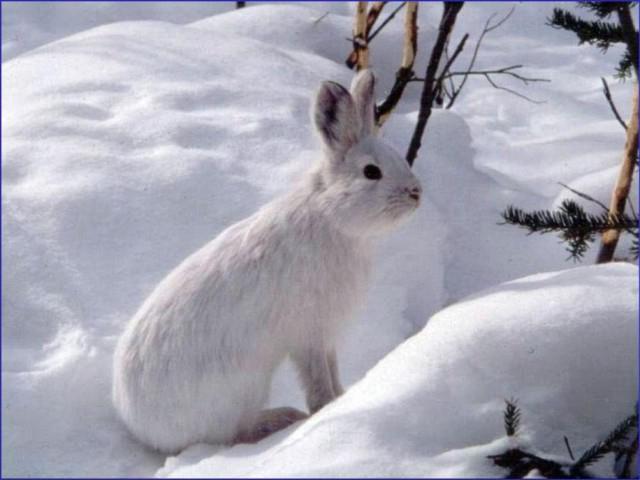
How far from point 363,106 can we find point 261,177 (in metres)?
0.98

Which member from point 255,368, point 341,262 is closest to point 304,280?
point 341,262

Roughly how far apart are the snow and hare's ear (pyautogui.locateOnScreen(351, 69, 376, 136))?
1.74 feet

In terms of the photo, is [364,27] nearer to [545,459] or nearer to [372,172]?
[372,172]

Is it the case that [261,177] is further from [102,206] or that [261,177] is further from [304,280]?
[304,280]

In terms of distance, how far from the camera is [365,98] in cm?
224

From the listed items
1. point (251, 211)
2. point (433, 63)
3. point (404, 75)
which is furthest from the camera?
point (404, 75)

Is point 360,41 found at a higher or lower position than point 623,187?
higher

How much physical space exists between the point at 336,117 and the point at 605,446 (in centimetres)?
103

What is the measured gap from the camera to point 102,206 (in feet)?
9.43

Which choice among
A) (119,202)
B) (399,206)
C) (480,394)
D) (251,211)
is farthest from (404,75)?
(480,394)

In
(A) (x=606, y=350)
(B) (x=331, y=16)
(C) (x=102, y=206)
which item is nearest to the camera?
(A) (x=606, y=350)

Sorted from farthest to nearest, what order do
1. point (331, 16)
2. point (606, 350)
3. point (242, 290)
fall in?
point (331, 16)
point (242, 290)
point (606, 350)

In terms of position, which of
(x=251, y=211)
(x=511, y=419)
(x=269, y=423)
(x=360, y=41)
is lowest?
(x=269, y=423)

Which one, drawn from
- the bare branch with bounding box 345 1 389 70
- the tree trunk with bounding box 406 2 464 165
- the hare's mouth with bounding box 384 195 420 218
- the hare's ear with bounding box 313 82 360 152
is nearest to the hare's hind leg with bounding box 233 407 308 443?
the hare's mouth with bounding box 384 195 420 218
